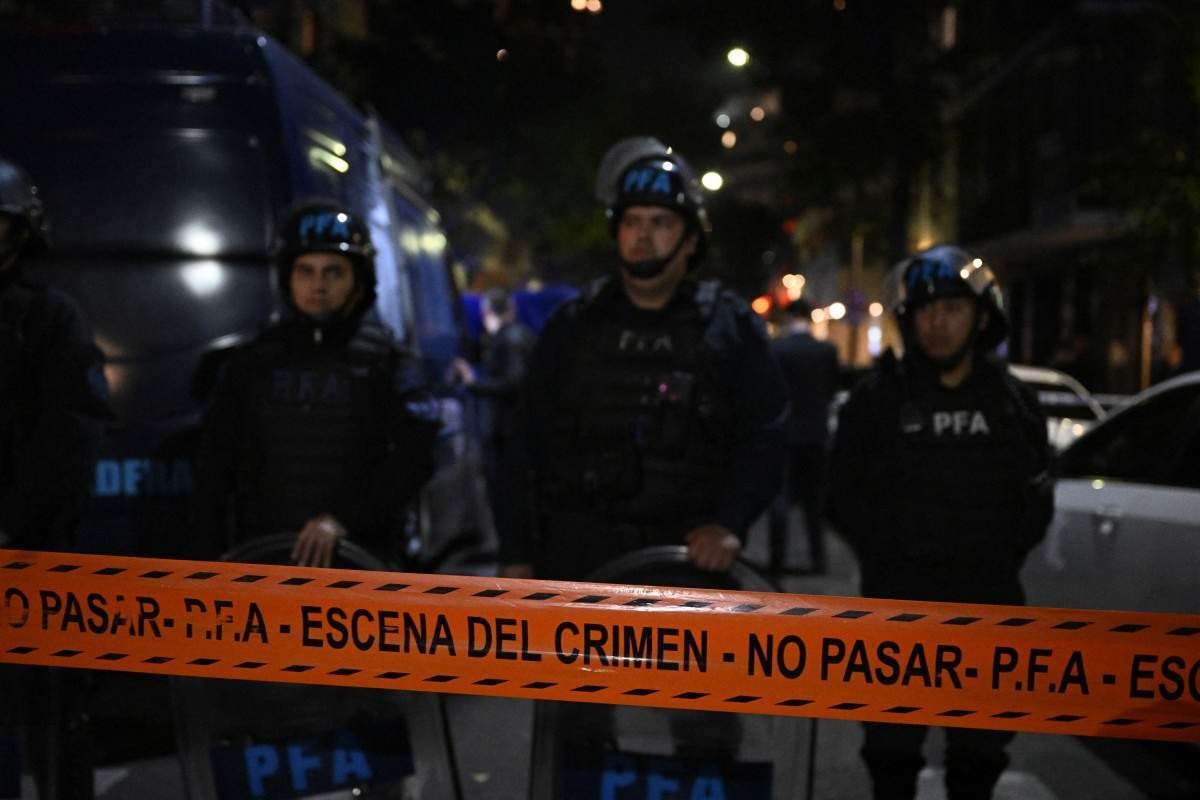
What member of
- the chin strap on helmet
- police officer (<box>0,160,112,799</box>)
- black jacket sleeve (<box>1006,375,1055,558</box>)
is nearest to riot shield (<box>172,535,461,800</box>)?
police officer (<box>0,160,112,799</box>)

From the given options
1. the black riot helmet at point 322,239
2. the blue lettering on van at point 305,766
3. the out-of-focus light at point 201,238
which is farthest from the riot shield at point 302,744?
the out-of-focus light at point 201,238

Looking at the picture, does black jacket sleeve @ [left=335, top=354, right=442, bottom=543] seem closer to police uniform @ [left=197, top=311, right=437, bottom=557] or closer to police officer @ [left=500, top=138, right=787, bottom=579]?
police uniform @ [left=197, top=311, right=437, bottom=557]

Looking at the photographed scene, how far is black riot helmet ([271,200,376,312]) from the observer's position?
403 centimetres

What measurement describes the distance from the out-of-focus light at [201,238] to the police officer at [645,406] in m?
1.67

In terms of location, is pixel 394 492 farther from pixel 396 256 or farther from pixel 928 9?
pixel 928 9

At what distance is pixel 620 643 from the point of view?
2639 millimetres

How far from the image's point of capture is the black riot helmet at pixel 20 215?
3764 mm

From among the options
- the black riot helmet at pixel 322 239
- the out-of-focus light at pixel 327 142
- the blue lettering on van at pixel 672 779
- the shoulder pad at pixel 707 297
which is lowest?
the blue lettering on van at pixel 672 779

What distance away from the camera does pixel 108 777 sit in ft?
15.3

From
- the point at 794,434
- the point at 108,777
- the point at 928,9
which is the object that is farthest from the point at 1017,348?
the point at 108,777

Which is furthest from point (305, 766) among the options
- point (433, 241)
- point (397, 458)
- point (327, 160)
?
point (433, 241)

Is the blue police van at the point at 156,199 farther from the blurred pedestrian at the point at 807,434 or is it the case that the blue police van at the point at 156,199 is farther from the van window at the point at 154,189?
the blurred pedestrian at the point at 807,434

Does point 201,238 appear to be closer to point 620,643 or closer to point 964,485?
point 964,485

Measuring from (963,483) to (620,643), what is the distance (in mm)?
1556
